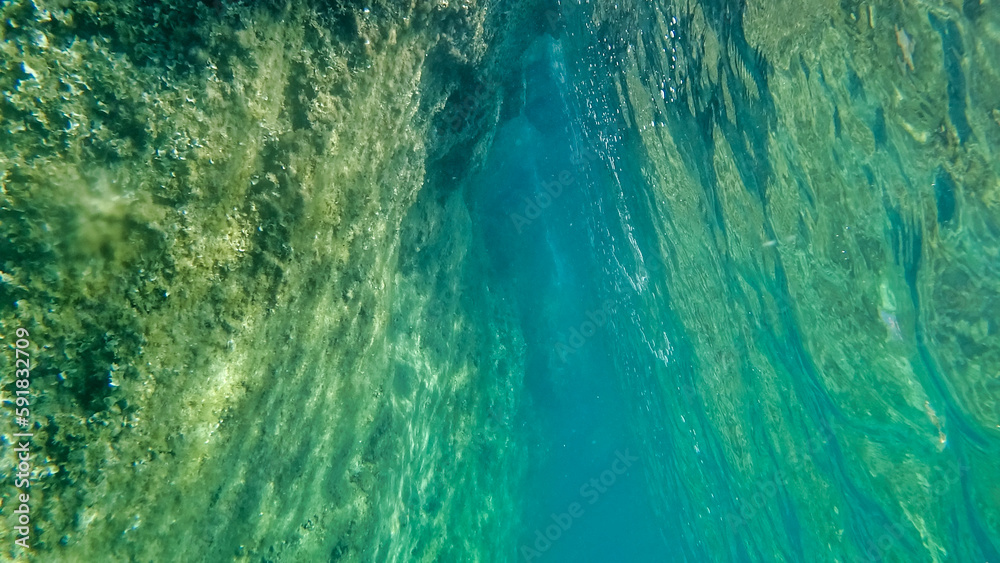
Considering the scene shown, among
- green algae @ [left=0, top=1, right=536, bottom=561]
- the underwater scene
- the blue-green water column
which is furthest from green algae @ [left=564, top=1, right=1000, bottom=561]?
green algae @ [left=0, top=1, right=536, bottom=561]

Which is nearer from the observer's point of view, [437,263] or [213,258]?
[213,258]

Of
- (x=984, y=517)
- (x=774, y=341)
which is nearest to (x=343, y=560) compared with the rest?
(x=774, y=341)

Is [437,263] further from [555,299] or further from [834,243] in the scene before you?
[555,299]

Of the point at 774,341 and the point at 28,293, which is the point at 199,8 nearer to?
the point at 28,293

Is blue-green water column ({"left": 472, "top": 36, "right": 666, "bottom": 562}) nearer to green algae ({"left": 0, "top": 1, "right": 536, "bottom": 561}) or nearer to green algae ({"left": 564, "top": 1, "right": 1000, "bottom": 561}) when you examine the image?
green algae ({"left": 564, "top": 1, "right": 1000, "bottom": 561})

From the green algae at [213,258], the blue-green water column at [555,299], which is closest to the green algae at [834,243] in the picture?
the blue-green water column at [555,299]

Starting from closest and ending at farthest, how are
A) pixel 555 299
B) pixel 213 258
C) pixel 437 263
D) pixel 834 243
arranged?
pixel 213 258 → pixel 834 243 → pixel 437 263 → pixel 555 299

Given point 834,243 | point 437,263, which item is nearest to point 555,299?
point 437,263

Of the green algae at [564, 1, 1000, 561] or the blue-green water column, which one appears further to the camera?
the blue-green water column

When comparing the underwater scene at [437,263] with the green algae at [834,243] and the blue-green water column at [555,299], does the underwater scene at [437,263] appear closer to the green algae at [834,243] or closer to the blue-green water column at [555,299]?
the green algae at [834,243]
